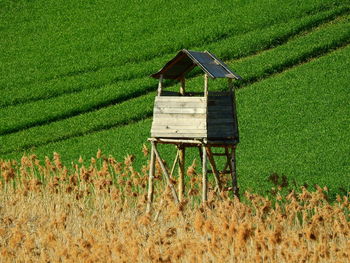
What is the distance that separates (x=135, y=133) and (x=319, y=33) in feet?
37.8

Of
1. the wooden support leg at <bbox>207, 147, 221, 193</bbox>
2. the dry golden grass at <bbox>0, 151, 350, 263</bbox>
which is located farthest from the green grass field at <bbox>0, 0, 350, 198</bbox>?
the dry golden grass at <bbox>0, 151, 350, 263</bbox>

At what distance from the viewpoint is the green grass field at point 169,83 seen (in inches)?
797

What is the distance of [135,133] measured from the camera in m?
22.8

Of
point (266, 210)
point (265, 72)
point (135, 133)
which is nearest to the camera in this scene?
point (266, 210)

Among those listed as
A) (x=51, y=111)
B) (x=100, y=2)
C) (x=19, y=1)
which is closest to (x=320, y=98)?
(x=51, y=111)

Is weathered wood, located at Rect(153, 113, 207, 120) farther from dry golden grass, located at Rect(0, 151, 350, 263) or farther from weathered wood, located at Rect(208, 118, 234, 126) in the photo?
dry golden grass, located at Rect(0, 151, 350, 263)

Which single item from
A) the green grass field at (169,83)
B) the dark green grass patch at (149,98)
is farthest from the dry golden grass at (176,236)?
the dark green grass patch at (149,98)

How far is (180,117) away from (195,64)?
1.35m

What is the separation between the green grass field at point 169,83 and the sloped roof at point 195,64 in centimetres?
382

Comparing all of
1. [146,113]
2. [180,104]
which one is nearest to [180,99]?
[180,104]

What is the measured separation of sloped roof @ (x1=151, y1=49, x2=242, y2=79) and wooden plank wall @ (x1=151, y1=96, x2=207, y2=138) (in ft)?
2.00

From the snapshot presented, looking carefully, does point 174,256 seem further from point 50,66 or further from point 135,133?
point 50,66

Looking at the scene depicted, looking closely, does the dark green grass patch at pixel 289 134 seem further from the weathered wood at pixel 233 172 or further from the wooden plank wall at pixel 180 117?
the wooden plank wall at pixel 180 117

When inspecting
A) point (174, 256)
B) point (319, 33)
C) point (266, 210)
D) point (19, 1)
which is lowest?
point (174, 256)
